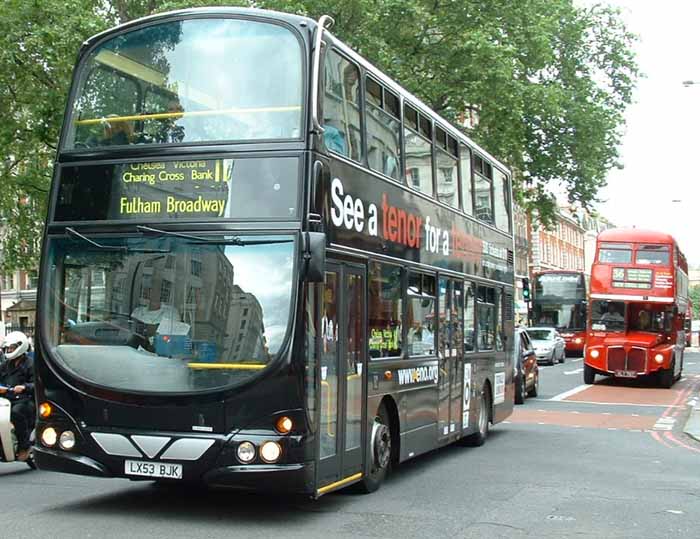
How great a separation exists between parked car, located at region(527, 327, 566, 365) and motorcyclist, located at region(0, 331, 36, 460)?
33.2 metres

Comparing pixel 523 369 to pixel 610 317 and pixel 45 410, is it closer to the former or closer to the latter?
pixel 610 317

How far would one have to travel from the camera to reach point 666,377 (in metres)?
30.4

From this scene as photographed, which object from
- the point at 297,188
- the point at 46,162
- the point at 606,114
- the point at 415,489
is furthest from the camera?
the point at 606,114

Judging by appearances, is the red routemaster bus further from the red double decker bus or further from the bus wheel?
the bus wheel

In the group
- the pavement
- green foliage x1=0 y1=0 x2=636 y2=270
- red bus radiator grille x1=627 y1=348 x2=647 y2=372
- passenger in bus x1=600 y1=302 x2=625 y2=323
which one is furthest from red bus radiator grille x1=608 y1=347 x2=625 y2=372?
green foliage x1=0 y1=0 x2=636 y2=270

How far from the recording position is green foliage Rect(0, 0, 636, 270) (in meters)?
26.2

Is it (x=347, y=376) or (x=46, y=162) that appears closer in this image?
(x=347, y=376)

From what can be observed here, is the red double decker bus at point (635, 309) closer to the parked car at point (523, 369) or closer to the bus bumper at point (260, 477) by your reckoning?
the parked car at point (523, 369)

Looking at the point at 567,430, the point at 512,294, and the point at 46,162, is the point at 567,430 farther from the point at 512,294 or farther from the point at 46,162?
the point at 46,162

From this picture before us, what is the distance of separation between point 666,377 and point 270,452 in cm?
2417

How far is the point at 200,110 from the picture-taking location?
887 centimetres

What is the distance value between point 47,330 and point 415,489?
13.1ft

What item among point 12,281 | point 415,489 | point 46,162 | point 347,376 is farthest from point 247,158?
point 12,281

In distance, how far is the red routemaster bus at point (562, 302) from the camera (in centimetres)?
5031
